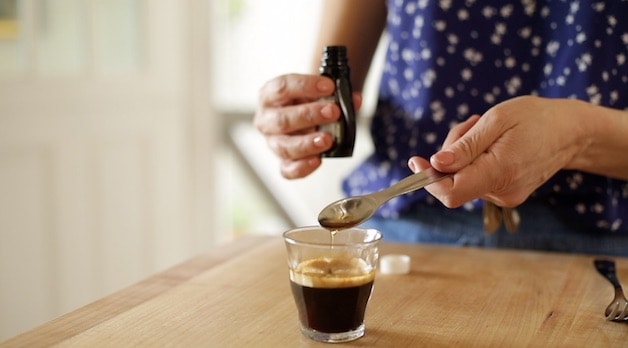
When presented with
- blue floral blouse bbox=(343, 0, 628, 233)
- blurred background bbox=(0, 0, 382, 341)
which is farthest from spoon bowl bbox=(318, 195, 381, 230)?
blurred background bbox=(0, 0, 382, 341)

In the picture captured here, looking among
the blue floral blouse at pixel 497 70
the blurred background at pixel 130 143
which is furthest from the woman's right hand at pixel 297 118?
the blurred background at pixel 130 143

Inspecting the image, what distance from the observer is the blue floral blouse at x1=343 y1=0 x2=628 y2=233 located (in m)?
1.23

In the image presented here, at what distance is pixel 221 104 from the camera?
3.16m

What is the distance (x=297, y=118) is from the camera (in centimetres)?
123

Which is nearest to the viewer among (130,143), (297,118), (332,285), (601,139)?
(332,285)

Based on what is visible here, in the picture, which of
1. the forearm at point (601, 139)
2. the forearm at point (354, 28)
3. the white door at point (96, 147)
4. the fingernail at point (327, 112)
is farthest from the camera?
the white door at point (96, 147)

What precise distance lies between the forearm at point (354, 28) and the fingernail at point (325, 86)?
266 mm

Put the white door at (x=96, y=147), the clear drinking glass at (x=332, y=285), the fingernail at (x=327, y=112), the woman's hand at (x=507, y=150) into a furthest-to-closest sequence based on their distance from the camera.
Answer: the white door at (x=96, y=147)
the fingernail at (x=327, y=112)
the woman's hand at (x=507, y=150)
the clear drinking glass at (x=332, y=285)

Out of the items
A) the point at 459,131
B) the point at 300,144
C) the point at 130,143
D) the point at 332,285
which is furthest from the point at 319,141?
the point at 130,143

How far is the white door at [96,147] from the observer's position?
7.41 feet

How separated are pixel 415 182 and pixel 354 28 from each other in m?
A: 0.56

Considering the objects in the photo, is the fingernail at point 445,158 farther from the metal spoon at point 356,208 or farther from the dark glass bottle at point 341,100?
the dark glass bottle at point 341,100

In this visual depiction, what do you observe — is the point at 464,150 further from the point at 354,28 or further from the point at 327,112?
the point at 354,28

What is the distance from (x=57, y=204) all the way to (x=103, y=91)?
1.36 feet
